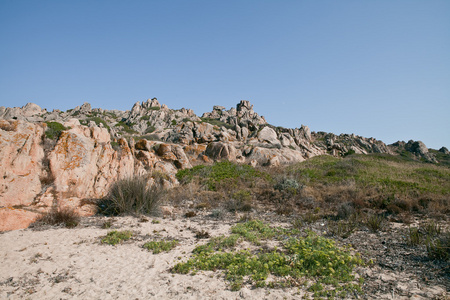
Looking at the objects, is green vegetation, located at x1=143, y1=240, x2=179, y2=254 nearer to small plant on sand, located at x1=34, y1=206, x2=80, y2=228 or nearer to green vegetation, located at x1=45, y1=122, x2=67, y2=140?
small plant on sand, located at x1=34, y1=206, x2=80, y2=228

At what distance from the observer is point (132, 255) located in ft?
20.3

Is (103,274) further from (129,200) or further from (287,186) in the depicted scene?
(287,186)

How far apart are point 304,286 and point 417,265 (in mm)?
3185

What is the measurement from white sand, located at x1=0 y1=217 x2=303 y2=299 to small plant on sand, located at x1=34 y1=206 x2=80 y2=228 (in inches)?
14.6

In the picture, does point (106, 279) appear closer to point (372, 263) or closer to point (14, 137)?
point (372, 263)

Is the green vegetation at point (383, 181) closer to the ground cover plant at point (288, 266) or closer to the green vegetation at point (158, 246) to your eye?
the ground cover plant at point (288, 266)

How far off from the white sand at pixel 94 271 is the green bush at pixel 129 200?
211cm

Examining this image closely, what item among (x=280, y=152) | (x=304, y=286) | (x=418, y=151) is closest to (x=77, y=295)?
(x=304, y=286)

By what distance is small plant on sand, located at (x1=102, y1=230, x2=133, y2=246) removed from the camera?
272 inches

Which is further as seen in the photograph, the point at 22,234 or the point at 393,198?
the point at 393,198

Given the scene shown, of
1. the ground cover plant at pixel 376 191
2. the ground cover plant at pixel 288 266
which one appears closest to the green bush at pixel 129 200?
the ground cover plant at pixel 288 266

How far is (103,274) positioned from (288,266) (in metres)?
4.12

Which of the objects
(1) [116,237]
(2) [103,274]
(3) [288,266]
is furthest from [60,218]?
(3) [288,266]

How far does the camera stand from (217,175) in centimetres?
1811
